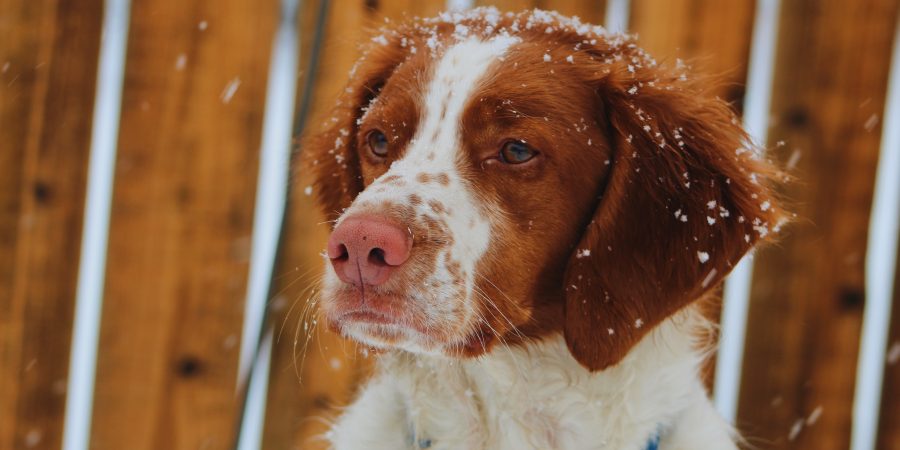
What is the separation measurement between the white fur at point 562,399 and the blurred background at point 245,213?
103 cm

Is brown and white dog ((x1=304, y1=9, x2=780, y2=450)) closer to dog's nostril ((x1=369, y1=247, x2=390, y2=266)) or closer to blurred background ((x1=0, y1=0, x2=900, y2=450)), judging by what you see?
dog's nostril ((x1=369, y1=247, x2=390, y2=266))

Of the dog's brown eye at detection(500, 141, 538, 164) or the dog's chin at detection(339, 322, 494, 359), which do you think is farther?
the dog's brown eye at detection(500, 141, 538, 164)

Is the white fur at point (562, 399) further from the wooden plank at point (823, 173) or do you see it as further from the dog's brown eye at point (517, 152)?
the wooden plank at point (823, 173)

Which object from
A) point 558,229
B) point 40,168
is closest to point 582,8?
point 558,229

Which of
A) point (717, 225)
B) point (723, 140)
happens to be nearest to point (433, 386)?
point (717, 225)

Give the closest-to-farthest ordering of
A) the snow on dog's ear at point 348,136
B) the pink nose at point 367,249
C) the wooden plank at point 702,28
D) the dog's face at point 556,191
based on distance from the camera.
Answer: the pink nose at point 367,249, the dog's face at point 556,191, the snow on dog's ear at point 348,136, the wooden plank at point 702,28

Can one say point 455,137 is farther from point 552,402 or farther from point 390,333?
point 552,402

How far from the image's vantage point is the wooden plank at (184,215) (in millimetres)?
3100

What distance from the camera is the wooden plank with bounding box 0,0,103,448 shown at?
122 inches

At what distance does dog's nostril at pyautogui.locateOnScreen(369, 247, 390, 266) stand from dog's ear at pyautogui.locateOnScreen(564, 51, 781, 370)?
0.47 metres

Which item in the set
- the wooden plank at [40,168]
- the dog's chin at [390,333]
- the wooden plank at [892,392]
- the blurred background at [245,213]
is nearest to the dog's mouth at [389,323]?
the dog's chin at [390,333]

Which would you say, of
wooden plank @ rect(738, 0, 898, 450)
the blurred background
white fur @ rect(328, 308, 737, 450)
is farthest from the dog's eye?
wooden plank @ rect(738, 0, 898, 450)

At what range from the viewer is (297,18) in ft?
10.2

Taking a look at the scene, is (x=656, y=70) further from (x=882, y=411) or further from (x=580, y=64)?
(x=882, y=411)
